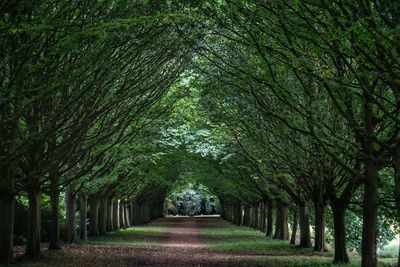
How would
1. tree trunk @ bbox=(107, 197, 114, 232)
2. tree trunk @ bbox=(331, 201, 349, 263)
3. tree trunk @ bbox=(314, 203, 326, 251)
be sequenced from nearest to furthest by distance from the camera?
tree trunk @ bbox=(331, 201, 349, 263)
tree trunk @ bbox=(314, 203, 326, 251)
tree trunk @ bbox=(107, 197, 114, 232)

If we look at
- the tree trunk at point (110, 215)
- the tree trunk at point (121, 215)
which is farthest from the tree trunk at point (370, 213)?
the tree trunk at point (121, 215)

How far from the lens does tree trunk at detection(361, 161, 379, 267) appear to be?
13.3m

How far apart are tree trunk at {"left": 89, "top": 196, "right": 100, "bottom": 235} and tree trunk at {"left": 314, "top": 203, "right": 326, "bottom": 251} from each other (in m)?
13.0

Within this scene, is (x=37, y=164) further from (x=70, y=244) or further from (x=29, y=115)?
(x=70, y=244)

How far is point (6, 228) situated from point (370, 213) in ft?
29.8

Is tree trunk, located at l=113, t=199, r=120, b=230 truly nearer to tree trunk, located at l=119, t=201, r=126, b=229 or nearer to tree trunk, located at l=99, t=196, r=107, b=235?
tree trunk, located at l=119, t=201, r=126, b=229

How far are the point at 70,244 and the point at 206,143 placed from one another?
26.0 feet

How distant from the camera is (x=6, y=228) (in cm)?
1443

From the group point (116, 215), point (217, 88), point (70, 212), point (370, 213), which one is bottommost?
point (116, 215)

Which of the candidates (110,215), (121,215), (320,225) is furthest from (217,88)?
(121,215)

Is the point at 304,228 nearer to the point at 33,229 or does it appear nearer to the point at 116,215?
the point at 33,229

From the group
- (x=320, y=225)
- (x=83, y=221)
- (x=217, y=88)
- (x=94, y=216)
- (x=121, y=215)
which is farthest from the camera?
(x=121, y=215)

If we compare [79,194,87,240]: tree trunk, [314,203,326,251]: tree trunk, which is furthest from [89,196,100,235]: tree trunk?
[314,203,326,251]: tree trunk

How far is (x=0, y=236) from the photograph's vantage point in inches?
563
